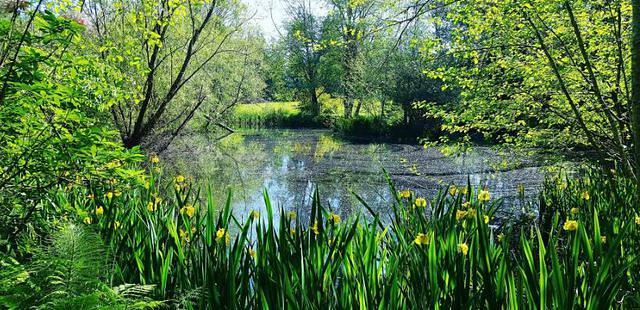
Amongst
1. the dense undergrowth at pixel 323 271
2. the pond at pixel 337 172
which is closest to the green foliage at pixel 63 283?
the dense undergrowth at pixel 323 271

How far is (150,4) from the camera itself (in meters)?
6.80

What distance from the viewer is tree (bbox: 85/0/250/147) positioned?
28.4ft

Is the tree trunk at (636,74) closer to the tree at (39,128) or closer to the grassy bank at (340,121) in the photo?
the tree at (39,128)

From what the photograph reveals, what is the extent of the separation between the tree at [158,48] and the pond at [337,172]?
5.03 ft

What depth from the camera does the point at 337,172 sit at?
1258cm

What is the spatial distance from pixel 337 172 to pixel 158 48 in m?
5.35

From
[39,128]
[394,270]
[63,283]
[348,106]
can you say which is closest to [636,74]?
[394,270]

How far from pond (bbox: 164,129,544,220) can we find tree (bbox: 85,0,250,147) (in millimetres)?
1534

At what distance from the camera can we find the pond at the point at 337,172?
9.01 meters

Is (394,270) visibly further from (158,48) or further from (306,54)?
(306,54)

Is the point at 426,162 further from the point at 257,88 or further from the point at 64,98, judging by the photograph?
the point at 64,98

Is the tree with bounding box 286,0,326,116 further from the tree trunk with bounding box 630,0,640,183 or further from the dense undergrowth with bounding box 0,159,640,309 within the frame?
the tree trunk with bounding box 630,0,640,183

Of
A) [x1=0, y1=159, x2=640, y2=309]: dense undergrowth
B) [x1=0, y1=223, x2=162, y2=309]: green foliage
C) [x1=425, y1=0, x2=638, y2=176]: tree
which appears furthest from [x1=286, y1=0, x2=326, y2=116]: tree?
[x1=0, y1=223, x2=162, y2=309]: green foliage

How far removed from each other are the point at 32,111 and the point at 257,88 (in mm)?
19124
